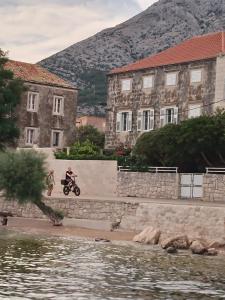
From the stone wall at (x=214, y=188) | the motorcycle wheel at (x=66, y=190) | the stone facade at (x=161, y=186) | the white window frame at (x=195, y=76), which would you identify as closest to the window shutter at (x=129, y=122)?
the white window frame at (x=195, y=76)

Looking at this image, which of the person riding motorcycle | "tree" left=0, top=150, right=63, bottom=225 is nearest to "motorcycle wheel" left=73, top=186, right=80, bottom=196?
the person riding motorcycle

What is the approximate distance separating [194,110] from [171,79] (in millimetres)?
3734

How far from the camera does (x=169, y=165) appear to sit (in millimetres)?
47594

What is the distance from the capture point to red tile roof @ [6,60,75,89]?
64812 millimetres

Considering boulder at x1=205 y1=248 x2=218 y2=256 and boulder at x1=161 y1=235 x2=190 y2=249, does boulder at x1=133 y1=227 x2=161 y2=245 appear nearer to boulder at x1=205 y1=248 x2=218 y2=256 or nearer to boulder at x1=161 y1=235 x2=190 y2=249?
boulder at x1=161 y1=235 x2=190 y2=249

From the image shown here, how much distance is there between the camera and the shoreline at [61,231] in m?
35.3

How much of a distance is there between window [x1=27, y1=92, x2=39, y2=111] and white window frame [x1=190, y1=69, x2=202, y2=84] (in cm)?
1570

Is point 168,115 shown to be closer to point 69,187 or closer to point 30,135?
point 69,187

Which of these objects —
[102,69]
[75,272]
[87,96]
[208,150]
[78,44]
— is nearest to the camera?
[75,272]

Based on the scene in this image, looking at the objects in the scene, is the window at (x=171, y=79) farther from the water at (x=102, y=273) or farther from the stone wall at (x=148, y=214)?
the water at (x=102, y=273)

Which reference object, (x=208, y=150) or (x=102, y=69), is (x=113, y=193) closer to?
(x=208, y=150)

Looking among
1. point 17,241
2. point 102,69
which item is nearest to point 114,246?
point 17,241

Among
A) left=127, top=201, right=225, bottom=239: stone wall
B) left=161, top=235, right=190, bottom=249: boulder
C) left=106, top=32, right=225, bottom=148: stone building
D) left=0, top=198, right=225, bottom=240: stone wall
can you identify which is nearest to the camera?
left=161, top=235, right=190, bottom=249: boulder

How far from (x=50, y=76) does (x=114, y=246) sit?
39.0 m
